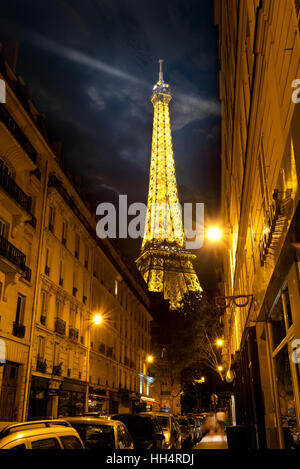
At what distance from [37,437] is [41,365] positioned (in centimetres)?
2063

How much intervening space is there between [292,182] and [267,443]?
8.66m

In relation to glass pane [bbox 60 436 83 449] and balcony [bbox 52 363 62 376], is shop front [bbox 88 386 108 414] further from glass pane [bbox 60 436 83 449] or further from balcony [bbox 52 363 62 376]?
glass pane [bbox 60 436 83 449]

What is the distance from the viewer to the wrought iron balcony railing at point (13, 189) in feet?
70.3

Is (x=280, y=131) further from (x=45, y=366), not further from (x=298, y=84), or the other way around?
(x=45, y=366)

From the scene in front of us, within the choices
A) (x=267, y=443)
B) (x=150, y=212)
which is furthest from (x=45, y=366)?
(x=150, y=212)

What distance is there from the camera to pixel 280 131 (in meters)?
7.42

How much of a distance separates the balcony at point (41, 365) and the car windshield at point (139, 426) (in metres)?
12.4

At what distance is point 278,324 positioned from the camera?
35.1 feet

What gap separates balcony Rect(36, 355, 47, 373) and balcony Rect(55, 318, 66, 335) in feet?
8.13

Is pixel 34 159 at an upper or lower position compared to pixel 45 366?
upper

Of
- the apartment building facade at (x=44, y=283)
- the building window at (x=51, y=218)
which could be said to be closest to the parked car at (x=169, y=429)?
the apartment building facade at (x=44, y=283)

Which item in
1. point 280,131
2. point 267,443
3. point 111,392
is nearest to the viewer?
point 280,131

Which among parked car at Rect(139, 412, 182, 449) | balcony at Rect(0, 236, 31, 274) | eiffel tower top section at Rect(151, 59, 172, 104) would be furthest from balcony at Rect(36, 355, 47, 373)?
eiffel tower top section at Rect(151, 59, 172, 104)

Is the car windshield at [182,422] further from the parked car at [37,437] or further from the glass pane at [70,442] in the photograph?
the parked car at [37,437]
